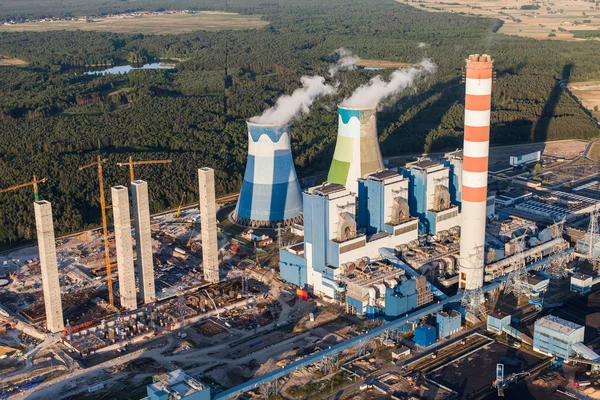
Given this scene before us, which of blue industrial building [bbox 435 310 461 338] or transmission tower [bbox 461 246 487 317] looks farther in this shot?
transmission tower [bbox 461 246 487 317]

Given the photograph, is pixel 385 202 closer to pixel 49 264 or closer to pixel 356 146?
pixel 356 146

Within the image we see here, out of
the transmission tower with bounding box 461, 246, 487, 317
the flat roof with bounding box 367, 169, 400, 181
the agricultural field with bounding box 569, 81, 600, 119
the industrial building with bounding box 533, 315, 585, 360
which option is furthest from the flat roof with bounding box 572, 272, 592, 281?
the agricultural field with bounding box 569, 81, 600, 119

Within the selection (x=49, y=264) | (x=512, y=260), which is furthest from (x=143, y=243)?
(x=512, y=260)

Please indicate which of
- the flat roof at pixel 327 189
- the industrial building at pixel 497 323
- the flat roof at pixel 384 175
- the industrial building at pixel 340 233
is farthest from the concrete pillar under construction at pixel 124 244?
the industrial building at pixel 497 323

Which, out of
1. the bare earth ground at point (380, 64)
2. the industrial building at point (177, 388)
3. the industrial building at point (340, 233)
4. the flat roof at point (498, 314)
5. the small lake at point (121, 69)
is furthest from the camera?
the small lake at point (121, 69)

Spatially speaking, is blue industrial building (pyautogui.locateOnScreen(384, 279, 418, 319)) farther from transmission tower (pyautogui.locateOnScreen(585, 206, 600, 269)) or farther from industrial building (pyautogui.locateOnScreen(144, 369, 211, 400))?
transmission tower (pyautogui.locateOnScreen(585, 206, 600, 269))

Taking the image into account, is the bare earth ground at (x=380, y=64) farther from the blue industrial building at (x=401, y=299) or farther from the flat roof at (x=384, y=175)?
the blue industrial building at (x=401, y=299)

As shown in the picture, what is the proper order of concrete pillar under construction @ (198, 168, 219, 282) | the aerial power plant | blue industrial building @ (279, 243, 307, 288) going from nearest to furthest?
1. the aerial power plant
2. blue industrial building @ (279, 243, 307, 288)
3. concrete pillar under construction @ (198, 168, 219, 282)

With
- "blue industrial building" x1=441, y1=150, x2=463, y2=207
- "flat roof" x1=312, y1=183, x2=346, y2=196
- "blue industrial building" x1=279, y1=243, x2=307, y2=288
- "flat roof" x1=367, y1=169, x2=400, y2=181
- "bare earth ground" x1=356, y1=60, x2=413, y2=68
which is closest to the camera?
"flat roof" x1=312, y1=183, x2=346, y2=196
